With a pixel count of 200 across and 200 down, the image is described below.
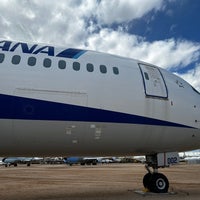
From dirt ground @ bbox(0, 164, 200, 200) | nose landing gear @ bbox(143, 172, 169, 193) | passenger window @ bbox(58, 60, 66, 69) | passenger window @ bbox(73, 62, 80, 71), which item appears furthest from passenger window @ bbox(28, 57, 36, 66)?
nose landing gear @ bbox(143, 172, 169, 193)

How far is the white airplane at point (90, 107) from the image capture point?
413 inches

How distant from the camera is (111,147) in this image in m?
12.0

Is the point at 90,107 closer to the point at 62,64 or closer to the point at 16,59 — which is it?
the point at 62,64

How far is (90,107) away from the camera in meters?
11.2

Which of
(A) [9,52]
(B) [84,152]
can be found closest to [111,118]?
(B) [84,152]

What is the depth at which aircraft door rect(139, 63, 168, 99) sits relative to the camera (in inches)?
493

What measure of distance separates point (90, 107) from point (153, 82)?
3.16 metres

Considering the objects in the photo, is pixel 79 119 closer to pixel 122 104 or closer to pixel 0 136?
pixel 122 104

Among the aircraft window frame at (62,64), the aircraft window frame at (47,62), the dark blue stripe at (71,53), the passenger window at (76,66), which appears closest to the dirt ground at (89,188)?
the passenger window at (76,66)

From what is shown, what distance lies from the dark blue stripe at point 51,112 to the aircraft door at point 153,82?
138 cm

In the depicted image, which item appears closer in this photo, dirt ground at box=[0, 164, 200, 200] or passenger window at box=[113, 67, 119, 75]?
passenger window at box=[113, 67, 119, 75]

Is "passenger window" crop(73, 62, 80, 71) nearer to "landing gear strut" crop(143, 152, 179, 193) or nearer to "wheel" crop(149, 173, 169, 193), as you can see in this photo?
"landing gear strut" crop(143, 152, 179, 193)

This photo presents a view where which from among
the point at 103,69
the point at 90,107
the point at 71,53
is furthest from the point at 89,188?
the point at 71,53

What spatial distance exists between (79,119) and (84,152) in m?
1.69
